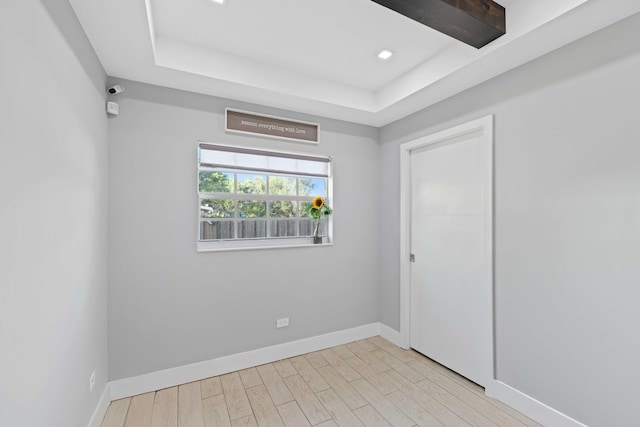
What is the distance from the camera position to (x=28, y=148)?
1.14 metres

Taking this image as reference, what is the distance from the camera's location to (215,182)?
107 inches

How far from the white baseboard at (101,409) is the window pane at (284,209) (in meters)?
1.94

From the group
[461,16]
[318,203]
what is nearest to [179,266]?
[318,203]

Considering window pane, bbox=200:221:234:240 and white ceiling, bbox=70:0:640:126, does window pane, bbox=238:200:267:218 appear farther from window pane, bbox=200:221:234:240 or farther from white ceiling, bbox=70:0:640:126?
white ceiling, bbox=70:0:640:126

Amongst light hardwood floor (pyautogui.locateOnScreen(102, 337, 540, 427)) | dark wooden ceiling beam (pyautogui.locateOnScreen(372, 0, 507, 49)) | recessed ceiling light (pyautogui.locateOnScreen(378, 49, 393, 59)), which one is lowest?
light hardwood floor (pyautogui.locateOnScreen(102, 337, 540, 427))

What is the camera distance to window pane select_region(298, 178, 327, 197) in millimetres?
3195

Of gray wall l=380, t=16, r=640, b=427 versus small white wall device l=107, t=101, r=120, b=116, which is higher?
small white wall device l=107, t=101, r=120, b=116

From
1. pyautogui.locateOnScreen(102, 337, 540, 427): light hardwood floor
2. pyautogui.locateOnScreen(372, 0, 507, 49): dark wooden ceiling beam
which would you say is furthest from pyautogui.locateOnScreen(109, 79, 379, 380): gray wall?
pyautogui.locateOnScreen(372, 0, 507, 49): dark wooden ceiling beam

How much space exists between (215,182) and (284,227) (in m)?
0.85

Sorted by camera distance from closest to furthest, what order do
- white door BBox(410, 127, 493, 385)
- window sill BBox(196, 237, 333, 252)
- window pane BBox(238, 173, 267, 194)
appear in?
1. white door BBox(410, 127, 493, 385)
2. window sill BBox(196, 237, 333, 252)
3. window pane BBox(238, 173, 267, 194)

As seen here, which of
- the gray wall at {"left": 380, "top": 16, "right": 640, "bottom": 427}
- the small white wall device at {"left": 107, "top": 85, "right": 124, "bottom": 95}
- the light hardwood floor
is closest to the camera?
the gray wall at {"left": 380, "top": 16, "right": 640, "bottom": 427}

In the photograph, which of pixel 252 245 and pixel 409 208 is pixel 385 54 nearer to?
pixel 409 208

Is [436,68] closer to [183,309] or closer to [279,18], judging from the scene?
[279,18]

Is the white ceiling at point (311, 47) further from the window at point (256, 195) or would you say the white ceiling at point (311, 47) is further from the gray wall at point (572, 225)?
the window at point (256, 195)
